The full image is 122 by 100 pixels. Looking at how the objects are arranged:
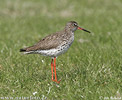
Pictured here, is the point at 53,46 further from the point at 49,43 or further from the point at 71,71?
the point at 71,71

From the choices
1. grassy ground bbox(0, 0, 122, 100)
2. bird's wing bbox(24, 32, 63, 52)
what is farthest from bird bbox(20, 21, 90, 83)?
grassy ground bbox(0, 0, 122, 100)

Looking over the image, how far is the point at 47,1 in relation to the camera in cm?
2483

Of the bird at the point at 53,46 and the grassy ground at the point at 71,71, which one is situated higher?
the bird at the point at 53,46

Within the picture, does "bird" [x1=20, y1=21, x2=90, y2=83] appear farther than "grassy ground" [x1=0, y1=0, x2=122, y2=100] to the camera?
Yes

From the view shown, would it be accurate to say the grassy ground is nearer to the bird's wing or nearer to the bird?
the bird

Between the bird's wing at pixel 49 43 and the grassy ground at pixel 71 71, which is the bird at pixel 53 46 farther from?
the grassy ground at pixel 71 71

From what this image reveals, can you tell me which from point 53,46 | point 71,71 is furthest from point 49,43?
point 71,71

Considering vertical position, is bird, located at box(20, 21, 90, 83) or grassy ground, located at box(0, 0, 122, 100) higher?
bird, located at box(20, 21, 90, 83)

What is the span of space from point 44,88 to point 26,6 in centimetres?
1765

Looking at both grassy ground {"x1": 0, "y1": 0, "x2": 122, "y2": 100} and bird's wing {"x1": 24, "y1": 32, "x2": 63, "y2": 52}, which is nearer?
grassy ground {"x1": 0, "y1": 0, "x2": 122, "y2": 100}

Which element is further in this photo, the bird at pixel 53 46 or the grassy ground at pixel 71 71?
the bird at pixel 53 46

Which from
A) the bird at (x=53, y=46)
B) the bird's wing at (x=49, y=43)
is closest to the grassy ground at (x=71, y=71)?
the bird at (x=53, y=46)

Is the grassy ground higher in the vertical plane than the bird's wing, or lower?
lower

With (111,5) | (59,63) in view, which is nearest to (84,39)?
(59,63)
